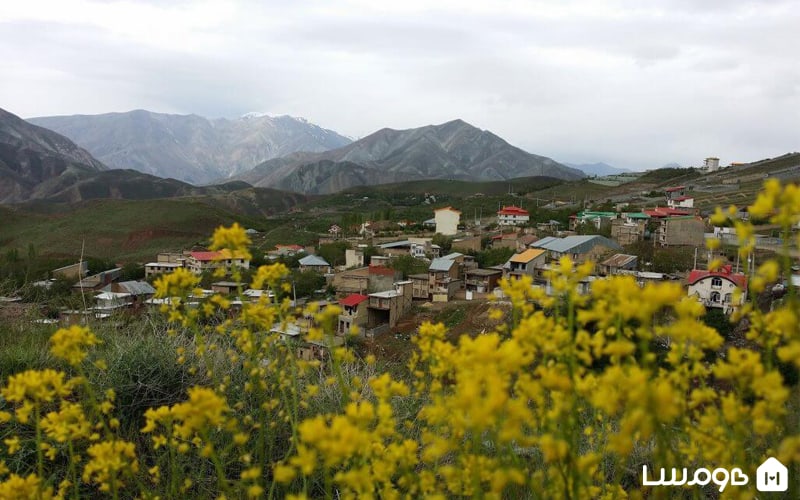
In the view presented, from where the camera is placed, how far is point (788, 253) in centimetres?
157

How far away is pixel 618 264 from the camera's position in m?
36.0

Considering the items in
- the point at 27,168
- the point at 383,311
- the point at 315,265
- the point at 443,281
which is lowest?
the point at 383,311

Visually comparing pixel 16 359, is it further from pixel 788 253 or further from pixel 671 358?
pixel 788 253

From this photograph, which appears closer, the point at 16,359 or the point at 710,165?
the point at 16,359

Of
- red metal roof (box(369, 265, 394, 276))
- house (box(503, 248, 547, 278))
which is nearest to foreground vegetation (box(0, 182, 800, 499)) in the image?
house (box(503, 248, 547, 278))

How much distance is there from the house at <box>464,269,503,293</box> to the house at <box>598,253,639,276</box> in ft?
25.6

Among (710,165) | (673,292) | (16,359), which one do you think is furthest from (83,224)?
(710,165)

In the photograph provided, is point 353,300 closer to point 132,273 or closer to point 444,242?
point 444,242

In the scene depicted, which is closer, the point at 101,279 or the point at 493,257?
the point at 101,279

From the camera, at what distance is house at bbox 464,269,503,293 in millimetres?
39719

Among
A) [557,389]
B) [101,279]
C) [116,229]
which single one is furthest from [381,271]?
[116,229]

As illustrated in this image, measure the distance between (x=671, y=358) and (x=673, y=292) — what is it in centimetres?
52

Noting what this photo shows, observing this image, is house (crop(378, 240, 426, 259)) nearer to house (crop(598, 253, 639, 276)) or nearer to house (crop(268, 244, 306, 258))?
house (crop(268, 244, 306, 258))

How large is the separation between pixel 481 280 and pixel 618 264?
1013 cm
